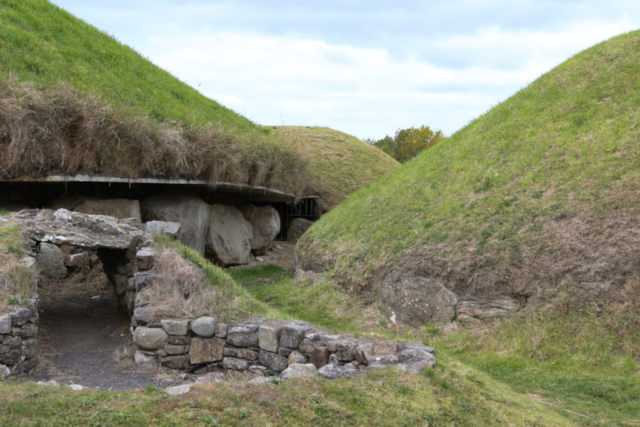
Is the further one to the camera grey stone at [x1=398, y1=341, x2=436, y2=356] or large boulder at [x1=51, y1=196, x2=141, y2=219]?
large boulder at [x1=51, y1=196, x2=141, y2=219]

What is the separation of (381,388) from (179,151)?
30.5ft

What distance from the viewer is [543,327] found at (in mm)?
7938

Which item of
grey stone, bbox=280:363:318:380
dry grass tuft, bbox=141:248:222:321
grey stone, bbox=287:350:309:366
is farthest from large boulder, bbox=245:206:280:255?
grey stone, bbox=280:363:318:380

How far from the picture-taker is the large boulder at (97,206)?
1173 cm

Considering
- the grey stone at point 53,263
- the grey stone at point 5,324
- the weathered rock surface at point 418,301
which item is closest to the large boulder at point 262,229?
the grey stone at point 53,263

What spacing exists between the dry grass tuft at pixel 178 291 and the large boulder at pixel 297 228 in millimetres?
12336

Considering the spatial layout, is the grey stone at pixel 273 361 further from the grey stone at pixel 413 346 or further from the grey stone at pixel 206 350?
the grey stone at pixel 413 346

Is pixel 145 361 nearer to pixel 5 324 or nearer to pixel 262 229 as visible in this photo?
pixel 5 324

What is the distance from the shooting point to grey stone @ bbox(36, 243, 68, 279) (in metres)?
9.58

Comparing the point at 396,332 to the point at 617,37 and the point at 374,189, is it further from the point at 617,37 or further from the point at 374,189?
the point at 617,37

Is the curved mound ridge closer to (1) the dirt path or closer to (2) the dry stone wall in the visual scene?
(2) the dry stone wall

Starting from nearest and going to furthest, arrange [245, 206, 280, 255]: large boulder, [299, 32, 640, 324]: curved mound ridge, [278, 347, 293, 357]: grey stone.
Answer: [278, 347, 293, 357]: grey stone < [299, 32, 640, 324]: curved mound ridge < [245, 206, 280, 255]: large boulder

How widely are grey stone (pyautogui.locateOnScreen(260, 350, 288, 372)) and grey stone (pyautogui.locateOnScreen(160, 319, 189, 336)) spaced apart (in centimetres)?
112

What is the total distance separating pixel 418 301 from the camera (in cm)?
A: 954
